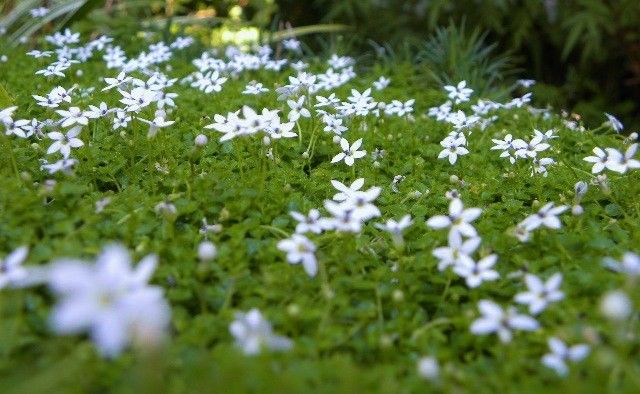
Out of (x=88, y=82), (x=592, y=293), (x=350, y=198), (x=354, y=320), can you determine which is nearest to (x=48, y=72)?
(x=88, y=82)

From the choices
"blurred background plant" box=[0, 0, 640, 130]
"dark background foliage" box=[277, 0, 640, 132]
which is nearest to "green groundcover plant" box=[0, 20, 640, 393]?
"blurred background plant" box=[0, 0, 640, 130]

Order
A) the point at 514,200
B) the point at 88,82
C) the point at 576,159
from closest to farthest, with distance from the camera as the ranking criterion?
the point at 514,200
the point at 576,159
the point at 88,82

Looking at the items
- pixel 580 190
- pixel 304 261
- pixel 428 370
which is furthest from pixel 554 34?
pixel 428 370

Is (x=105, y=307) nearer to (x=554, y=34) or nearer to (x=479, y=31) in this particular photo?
(x=479, y=31)

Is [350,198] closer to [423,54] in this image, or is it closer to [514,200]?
[514,200]

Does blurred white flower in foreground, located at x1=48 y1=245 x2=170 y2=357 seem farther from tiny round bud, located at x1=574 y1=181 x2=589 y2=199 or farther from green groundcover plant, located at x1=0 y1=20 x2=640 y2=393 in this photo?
tiny round bud, located at x1=574 y1=181 x2=589 y2=199
